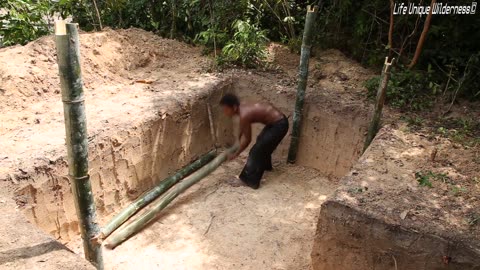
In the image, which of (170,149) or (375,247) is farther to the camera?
(170,149)

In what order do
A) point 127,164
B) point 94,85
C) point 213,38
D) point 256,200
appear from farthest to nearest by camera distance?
point 213,38, point 94,85, point 256,200, point 127,164

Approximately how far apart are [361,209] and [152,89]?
3.60m

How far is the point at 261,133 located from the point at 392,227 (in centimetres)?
253

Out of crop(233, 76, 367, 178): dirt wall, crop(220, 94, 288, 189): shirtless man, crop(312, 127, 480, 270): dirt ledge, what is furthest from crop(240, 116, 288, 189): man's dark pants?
crop(312, 127, 480, 270): dirt ledge

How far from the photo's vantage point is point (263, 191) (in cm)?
558

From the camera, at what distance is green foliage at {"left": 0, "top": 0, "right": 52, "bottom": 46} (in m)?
6.30

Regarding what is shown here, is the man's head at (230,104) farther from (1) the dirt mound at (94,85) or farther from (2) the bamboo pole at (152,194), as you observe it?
(2) the bamboo pole at (152,194)

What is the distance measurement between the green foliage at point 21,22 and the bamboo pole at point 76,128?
4.65 meters

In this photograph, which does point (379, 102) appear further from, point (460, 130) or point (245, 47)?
point (245, 47)

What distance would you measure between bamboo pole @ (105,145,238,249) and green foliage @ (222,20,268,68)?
1678mm

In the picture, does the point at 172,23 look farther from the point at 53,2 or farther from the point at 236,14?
the point at 53,2

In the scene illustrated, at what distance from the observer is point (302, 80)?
5430mm

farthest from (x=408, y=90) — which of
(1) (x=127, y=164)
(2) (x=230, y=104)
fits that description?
(1) (x=127, y=164)

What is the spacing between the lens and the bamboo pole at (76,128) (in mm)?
2463
